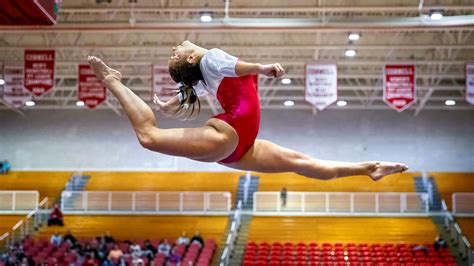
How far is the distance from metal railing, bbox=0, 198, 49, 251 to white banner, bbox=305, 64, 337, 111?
10.5 meters

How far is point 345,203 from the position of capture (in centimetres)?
2655

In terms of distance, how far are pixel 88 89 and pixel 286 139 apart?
40.7 ft

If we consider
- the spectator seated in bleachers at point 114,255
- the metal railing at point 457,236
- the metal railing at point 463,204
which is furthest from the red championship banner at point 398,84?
the spectator seated in bleachers at point 114,255

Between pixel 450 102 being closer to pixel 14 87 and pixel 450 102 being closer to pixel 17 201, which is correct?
pixel 17 201

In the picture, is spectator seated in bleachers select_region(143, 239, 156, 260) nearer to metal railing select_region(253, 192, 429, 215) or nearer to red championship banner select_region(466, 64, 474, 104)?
metal railing select_region(253, 192, 429, 215)

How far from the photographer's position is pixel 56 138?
104 feet

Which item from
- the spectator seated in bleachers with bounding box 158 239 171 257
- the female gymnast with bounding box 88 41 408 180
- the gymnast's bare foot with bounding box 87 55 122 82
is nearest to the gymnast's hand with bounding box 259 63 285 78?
the female gymnast with bounding box 88 41 408 180

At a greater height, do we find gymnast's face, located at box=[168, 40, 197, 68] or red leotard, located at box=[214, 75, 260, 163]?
gymnast's face, located at box=[168, 40, 197, 68]

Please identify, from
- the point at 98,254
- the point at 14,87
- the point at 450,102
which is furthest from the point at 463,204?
the point at 14,87

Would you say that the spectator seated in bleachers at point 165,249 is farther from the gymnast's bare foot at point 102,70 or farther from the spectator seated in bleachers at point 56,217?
the gymnast's bare foot at point 102,70

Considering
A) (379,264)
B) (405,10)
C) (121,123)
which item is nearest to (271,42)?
(405,10)

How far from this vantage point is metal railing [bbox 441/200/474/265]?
70.7 ft

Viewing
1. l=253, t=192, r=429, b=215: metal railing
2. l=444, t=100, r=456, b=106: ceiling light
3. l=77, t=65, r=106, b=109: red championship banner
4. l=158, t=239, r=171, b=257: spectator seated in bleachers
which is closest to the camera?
l=77, t=65, r=106, b=109: red championship banner

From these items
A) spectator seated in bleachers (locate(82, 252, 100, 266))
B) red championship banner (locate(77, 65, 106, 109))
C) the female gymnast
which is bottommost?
spectator seated in bleachers (locate(82, 252, 100, 266))
